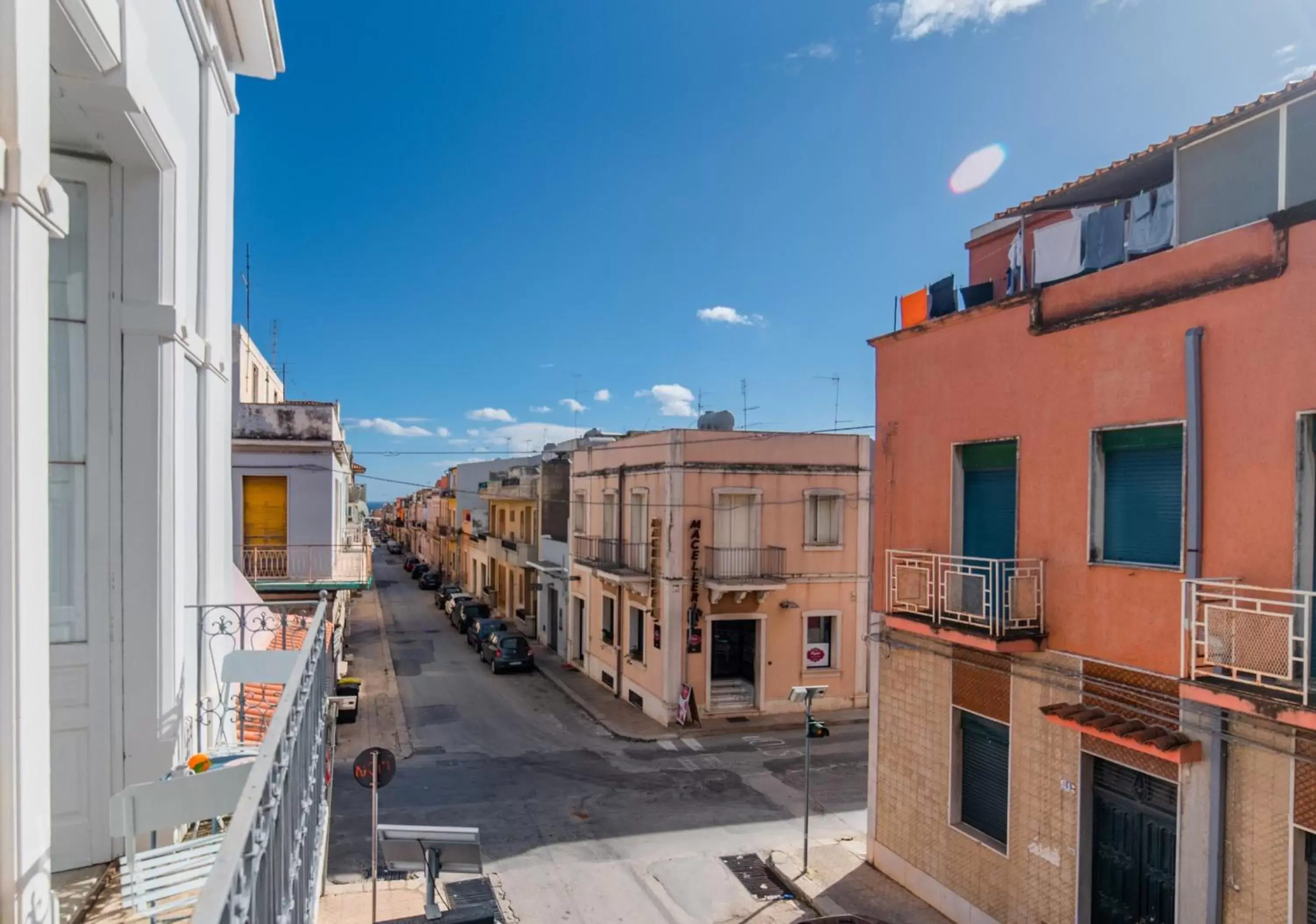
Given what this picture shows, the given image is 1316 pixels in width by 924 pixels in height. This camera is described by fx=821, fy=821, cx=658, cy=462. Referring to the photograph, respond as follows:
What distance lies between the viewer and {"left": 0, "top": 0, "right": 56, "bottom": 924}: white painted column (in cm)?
279

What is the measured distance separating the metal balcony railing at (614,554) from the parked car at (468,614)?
9345 mm

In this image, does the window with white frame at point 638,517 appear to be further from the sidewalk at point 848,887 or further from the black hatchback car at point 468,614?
the black hatchback car at point 468,614

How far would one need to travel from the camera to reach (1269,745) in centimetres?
714

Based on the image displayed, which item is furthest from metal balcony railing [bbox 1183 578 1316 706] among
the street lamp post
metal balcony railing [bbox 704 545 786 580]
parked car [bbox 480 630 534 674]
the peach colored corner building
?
parked car [bbox 480 630 534 674]

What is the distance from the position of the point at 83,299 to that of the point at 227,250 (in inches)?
92.3

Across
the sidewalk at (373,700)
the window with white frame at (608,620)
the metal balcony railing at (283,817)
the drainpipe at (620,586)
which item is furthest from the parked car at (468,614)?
the metal balcony railing at (283,817)

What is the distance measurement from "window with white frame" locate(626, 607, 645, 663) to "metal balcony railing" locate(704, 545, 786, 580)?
2.98 meters

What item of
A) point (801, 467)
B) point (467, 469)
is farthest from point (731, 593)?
point (467, 469)

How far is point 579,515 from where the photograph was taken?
2742cm

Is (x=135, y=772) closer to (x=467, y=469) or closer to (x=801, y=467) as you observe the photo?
(x=801, y=467)

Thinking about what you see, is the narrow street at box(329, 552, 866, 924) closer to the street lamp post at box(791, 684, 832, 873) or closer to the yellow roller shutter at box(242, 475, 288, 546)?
the street lamp post at box(791, 684, 832, 873)

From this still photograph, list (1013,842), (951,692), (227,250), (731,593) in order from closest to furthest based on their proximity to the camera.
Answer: (227,250) < (1013,842) < (951,692) < (731,593)

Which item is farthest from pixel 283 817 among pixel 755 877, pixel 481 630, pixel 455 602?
pixel 455 602

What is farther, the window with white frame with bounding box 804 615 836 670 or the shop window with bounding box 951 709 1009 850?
the window with white frame with bounding box 804 615 836 670
